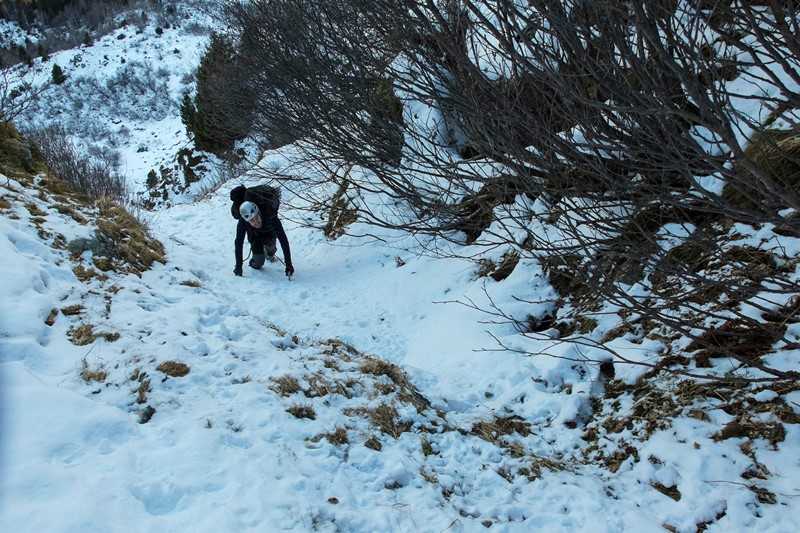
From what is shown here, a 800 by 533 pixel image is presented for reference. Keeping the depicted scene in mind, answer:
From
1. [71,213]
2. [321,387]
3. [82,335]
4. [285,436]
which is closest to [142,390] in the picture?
[82,335]

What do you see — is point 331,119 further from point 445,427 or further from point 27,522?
point 27,522

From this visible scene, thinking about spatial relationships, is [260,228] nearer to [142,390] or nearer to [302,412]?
[142,390]

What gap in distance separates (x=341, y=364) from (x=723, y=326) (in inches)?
115

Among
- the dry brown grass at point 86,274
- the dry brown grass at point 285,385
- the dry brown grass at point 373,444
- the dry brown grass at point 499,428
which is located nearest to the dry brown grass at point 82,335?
the dry brown grass at point 86,274

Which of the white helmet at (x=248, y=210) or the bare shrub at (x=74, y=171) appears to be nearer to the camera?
the white helmet at (x=248, y=210)

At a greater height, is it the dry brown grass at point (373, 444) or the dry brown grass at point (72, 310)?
the dry brown grass at point (72, 310)

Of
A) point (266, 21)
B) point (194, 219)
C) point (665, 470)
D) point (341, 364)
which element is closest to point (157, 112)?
point (194, 219)

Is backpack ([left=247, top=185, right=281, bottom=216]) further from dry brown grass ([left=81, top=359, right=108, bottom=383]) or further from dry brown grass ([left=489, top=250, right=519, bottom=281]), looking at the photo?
dry brown grass ([left=81, top=359, right=108, bottom=383])

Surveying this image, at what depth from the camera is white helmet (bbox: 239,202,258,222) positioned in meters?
6.41

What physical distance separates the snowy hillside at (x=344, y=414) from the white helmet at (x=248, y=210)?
1.22 m

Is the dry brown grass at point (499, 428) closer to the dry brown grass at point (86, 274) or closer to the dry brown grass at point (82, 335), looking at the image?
the dry brown grass at point (82, 335)

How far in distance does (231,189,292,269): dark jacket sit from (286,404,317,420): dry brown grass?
3.87 metres

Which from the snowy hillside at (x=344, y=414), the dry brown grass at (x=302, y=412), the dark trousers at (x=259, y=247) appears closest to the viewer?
the snowy hillside at (x=344, y=414)

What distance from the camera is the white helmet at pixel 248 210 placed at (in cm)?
641
